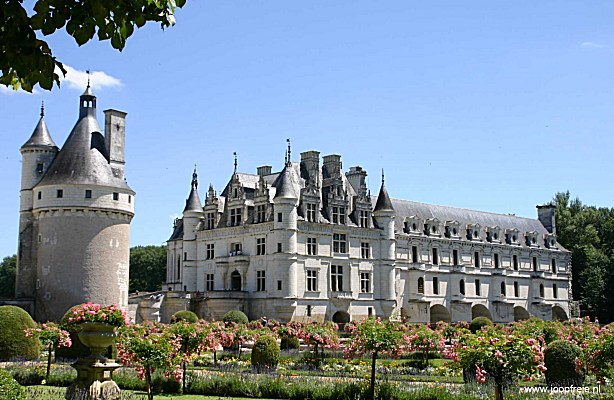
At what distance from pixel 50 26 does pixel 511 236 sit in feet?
193

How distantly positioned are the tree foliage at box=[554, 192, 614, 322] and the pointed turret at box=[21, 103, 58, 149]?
4321 centimetres

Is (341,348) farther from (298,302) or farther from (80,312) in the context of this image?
(80,312)

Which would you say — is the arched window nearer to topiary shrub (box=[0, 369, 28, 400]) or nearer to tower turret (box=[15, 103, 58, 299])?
tower turret (box=[15, 103, 58, 299])

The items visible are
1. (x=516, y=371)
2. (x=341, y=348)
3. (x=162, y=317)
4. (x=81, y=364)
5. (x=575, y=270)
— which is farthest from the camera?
(x=575, y=270)

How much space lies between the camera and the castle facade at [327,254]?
42.2 meters

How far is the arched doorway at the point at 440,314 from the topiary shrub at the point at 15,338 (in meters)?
33.6

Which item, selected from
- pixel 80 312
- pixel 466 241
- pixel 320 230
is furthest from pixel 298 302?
pixel 80 312

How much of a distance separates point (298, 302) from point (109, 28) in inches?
1470

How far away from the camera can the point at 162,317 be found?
136ft

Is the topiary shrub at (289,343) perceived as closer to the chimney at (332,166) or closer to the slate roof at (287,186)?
the slate roof at (287,186)

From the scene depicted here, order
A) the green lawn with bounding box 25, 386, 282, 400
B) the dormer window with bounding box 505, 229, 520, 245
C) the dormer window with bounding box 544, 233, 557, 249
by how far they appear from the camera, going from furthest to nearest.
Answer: the dormer window with bounding box 544, 233, 557, 249, the dormer window with bounding box 505, 229, 520, 245, the green lawn with bounding box 25, 386, 282, 400

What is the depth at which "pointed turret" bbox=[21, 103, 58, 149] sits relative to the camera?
1561 inches

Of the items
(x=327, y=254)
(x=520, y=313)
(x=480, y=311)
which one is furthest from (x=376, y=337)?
(x=520, y=313)

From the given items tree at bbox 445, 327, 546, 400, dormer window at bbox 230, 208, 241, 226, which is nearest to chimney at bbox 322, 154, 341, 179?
dormer window at bbox 230, 208, 241, 226
